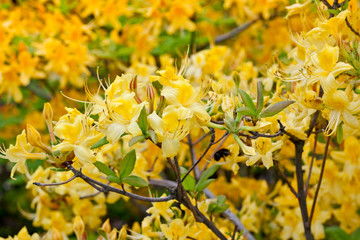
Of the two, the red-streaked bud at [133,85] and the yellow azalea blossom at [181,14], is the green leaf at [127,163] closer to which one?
the red-streaked bud at [133,85]

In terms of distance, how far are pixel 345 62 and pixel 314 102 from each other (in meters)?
0.13

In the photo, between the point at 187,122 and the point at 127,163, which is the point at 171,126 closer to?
the point at 187,122

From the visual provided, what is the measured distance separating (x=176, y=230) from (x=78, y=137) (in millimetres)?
393

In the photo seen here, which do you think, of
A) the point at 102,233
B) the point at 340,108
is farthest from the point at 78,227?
the point at 340,108

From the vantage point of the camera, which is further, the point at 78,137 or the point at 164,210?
the point at 164,210

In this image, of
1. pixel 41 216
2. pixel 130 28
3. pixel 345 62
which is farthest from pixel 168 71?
pixel 130 28

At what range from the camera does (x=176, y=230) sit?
3.97 ft

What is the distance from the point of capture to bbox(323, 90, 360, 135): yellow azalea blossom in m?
1.02

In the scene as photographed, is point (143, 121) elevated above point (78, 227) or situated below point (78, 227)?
above

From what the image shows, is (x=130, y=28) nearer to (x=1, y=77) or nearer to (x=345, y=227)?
(x=1, y=77)

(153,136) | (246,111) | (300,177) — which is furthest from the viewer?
(300,177)

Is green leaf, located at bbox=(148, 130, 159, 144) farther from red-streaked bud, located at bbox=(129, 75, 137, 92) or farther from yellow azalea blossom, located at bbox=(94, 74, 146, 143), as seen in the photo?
red-streaked bud, located at bbox=(129, 75, 137, 92)

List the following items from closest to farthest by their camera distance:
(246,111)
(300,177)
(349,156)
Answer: (246,111), (300,177), (349,156)

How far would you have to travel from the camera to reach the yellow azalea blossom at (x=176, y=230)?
120cm
